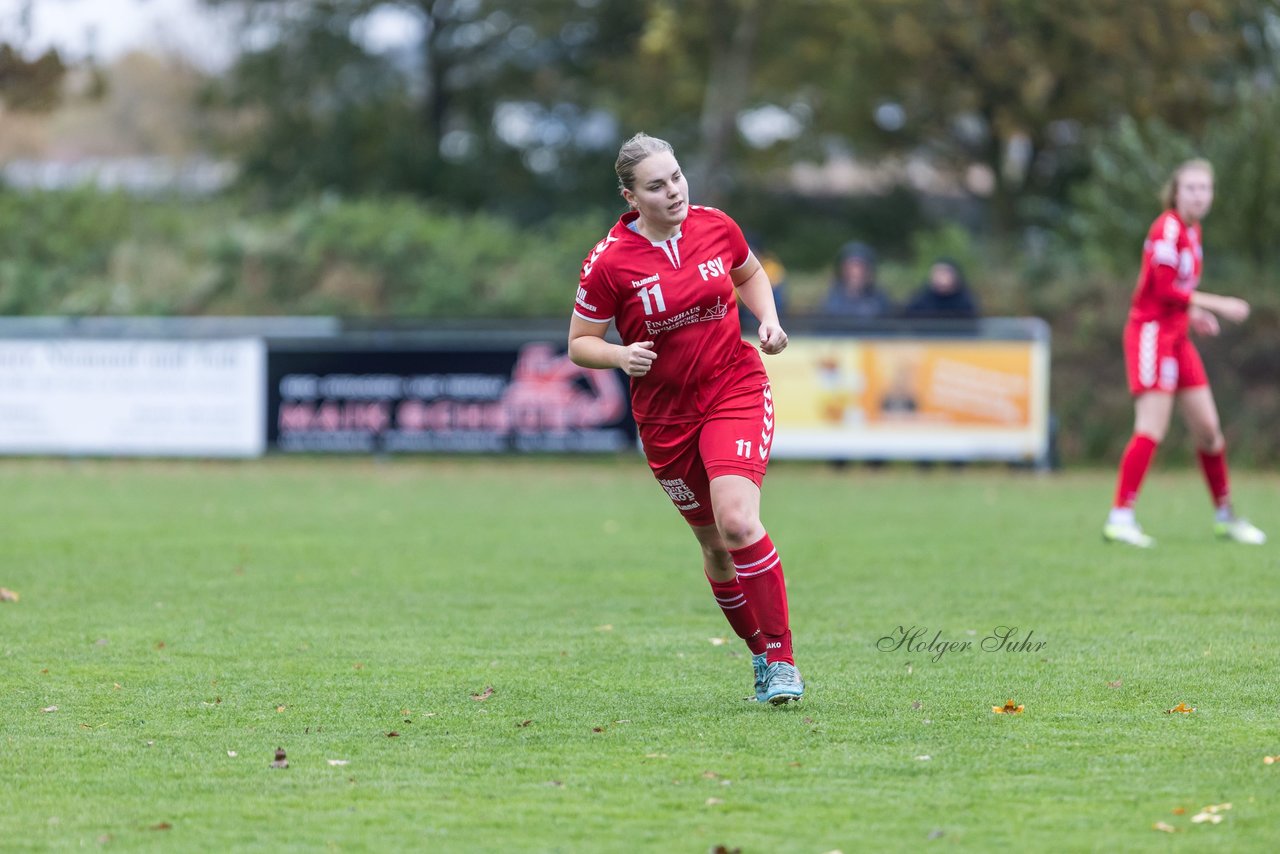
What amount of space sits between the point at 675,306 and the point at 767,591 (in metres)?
1.12

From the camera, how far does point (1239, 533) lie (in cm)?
1183

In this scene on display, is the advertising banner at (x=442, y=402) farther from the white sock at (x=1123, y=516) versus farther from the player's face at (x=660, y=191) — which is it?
the player's face at (x=660, y=191)

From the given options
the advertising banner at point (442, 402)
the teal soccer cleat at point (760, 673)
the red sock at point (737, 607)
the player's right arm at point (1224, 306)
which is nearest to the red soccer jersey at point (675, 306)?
the red sock at point (737, 607)

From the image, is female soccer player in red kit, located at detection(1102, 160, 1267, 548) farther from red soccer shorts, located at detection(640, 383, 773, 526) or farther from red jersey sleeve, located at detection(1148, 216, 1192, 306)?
red soccer shorts, located at detection(640, 383, 773, 526)

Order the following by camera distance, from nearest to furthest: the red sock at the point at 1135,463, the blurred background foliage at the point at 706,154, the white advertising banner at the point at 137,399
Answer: the red sock at the point at 1135,463 → the white advertising banner at the point at 137,399 → the blurred background foliage at the point at 706,154

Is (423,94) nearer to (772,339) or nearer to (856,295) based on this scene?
(856,295)

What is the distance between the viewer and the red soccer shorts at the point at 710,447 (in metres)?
6.45

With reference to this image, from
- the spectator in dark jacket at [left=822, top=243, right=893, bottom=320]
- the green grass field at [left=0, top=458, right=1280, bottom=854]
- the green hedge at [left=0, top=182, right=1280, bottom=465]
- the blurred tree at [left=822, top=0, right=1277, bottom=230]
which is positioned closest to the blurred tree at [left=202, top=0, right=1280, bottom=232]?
the blurred tree at [left=822, top=0, right=1277, bottom=230]

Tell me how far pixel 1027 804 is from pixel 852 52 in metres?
32.1

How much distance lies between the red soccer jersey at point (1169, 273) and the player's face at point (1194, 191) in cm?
15

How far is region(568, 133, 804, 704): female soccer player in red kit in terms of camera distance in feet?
21.0

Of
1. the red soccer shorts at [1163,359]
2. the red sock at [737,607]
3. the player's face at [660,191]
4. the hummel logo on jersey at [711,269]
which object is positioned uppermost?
the player's face at [660,191]

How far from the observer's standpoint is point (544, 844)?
15.1 feet

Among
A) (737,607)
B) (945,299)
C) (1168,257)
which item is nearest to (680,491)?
(737,607)
